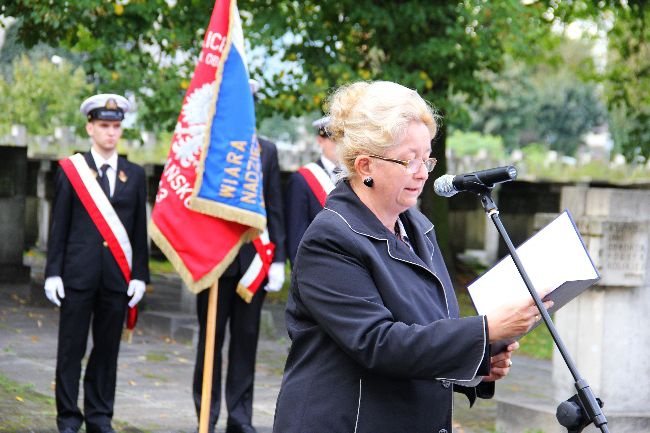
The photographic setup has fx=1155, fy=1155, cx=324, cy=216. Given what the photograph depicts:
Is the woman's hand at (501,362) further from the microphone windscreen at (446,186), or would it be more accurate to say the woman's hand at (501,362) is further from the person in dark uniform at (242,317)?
the person in dark uniform at (242,317)

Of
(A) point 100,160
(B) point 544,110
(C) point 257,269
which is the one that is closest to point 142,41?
(A) point 100,160

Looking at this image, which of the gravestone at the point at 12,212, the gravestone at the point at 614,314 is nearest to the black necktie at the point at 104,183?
the gravestone at the point at 614,314

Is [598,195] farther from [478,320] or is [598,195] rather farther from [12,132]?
[12,132]

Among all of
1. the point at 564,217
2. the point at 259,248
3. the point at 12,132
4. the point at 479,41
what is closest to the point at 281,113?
the point at 479,41

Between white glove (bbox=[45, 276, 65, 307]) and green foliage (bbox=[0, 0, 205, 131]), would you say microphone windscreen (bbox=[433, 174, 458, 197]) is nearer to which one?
white glove (bbox=[45, 276, 65, 307])

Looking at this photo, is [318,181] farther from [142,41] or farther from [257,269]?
[142,41]

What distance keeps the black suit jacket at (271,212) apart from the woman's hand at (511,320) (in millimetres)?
4493

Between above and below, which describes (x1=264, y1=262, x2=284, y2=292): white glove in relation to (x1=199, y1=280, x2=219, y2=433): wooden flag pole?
above

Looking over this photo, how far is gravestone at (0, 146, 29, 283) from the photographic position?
13938 mm

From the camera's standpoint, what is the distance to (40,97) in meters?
38.1

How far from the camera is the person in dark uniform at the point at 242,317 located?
7.38 metres

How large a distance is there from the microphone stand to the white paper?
0.12 m

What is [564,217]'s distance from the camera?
11.5ft

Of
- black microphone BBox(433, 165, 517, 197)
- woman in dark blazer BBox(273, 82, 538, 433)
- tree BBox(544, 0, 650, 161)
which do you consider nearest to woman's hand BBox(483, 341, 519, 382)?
woman in dark blazer BBox(273, 82, 538, 433)
